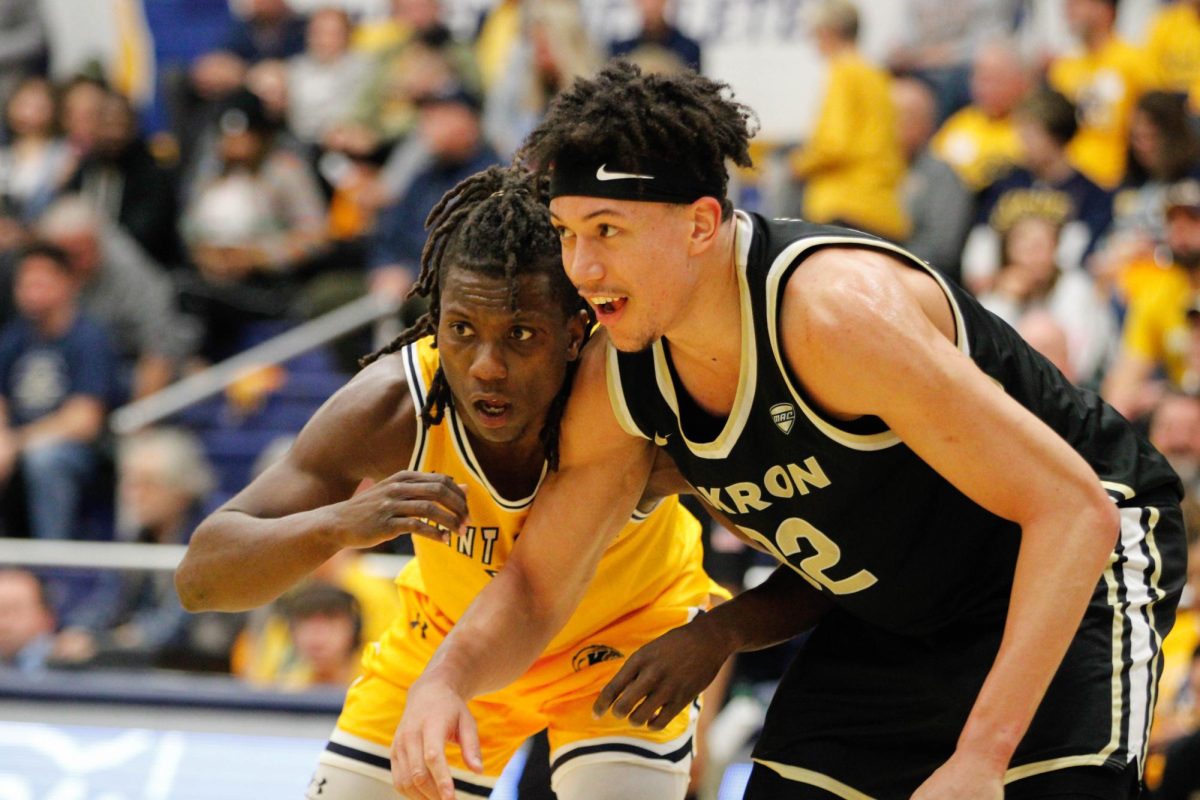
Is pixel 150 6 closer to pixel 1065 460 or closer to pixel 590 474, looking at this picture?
pixel 590 474

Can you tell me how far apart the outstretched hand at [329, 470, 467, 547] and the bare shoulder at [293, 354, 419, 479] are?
0.43 m

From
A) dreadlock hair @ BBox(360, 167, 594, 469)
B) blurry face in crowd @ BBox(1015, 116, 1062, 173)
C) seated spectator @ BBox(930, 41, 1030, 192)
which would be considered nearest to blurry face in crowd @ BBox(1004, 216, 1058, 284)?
blurry face in crowd @ BBox(1015, 116, 1062, 173)

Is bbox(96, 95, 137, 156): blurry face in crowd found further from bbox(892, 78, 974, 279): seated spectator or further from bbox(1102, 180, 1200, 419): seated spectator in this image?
bbox(1102, 180, 1200, 419): seated spectator

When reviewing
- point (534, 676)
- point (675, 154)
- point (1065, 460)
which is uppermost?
point (675, 154)

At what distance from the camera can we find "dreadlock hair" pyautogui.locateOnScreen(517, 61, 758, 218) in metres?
2.87

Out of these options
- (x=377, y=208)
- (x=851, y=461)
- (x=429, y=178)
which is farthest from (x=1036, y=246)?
(x=851, y=461)

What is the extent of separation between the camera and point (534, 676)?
3.78 m

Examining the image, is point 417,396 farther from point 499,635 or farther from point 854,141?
point 854,141

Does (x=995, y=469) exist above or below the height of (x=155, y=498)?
above

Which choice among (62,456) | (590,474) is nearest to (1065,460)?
(590,474)

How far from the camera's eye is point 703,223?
115 inches

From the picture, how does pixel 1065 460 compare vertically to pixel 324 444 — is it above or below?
above

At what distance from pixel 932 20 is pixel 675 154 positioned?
23.7 ft

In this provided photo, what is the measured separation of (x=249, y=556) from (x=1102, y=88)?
5.84 meters
